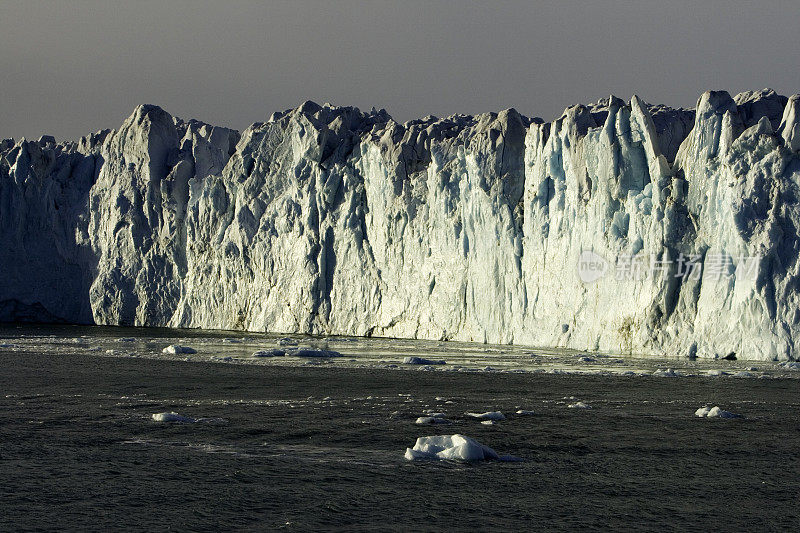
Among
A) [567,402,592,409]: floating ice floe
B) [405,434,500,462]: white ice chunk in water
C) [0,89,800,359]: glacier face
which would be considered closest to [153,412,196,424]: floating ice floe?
[405,434,500,462]: white ice chunk in water

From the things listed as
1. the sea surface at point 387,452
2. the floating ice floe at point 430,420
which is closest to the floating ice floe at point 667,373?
the sea surface at point 387,452

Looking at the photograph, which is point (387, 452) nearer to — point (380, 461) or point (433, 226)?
point (380, 461)

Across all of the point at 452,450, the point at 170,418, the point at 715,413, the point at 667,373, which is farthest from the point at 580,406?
the point at 170,418

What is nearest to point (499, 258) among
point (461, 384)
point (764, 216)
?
point (764, 216)

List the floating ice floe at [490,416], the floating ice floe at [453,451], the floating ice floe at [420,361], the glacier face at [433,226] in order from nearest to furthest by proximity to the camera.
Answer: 1. the floating ice floe at [453,451]
2. the floating ice floe at [490,416]
3. the floating ice floe at [420,361]
4. the glacier face at [433,226]

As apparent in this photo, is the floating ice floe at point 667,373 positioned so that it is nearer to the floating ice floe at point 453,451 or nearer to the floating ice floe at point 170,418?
the floating ice floe at point 453,451

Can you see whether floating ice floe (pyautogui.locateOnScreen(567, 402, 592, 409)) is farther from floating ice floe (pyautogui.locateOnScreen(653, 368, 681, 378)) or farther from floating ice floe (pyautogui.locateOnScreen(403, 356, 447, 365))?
floating ice floe (pyautogui.locateOnScreen(403, 356, 447, 365))

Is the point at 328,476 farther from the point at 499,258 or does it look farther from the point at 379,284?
the point at 379,284
